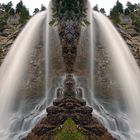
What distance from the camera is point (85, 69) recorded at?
29781mm

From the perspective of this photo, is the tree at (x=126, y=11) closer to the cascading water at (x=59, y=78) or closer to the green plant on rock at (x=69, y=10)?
the cascading water at (x=59, y=78)

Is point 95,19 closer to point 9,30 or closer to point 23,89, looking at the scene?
point 23,89

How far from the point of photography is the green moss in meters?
16.7

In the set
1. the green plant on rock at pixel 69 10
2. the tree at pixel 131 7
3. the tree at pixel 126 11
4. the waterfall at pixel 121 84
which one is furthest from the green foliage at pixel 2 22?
the green plant on rock at pixel 69 10

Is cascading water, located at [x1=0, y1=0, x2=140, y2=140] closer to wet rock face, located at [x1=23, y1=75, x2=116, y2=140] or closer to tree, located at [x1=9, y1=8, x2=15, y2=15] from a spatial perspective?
wet rock face, located at [x1=23, y1=75, x2=116, y2=140]

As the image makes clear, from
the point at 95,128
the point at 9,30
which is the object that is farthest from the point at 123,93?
the point at 9,30

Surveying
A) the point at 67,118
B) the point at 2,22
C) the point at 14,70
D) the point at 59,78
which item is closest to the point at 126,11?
the point at 2,22

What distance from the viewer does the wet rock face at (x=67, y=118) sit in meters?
18.6

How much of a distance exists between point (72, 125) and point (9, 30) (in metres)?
37.0

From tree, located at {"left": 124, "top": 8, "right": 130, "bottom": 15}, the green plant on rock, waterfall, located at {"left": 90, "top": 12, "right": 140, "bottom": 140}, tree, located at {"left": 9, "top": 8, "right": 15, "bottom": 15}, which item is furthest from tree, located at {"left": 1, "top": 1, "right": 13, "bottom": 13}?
the green plant on rock

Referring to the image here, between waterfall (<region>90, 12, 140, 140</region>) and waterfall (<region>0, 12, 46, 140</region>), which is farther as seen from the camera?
waterfall (<region>0, 12, 46, 140</region>)

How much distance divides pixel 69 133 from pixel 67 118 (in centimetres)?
222

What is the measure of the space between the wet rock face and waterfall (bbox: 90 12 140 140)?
2.22 metres

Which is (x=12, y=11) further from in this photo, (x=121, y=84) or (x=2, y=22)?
(x=121, y=84)
